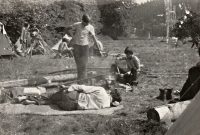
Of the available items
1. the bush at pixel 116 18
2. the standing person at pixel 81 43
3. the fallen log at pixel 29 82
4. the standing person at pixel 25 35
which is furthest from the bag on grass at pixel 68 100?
the bush at pixel 116 18

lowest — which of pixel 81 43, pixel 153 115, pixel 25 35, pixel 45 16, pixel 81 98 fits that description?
pixel 153 115

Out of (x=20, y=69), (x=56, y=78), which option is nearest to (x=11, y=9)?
(x=20, y=69)

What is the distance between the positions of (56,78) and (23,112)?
3.30m

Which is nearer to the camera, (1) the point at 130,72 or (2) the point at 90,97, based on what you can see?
(2) the point at 90,97

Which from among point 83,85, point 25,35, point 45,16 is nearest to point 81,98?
point 83,85

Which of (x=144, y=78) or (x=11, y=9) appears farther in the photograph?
(x=11, y=9)

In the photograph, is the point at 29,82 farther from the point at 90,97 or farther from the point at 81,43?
the point at 90,97

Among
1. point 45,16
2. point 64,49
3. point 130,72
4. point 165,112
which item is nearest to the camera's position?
point 165,112

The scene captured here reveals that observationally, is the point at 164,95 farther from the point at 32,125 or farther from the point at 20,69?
the point at 20,69

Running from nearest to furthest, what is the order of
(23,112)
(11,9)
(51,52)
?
(23,112)
(11,9)
(51,52)

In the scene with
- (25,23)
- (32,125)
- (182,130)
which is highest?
(25,23)

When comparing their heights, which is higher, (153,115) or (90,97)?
(90,97)

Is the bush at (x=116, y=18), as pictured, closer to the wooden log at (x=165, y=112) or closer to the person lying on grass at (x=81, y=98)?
the person lying on grass at (x=81, y=98)

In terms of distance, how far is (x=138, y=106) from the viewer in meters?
6.64
